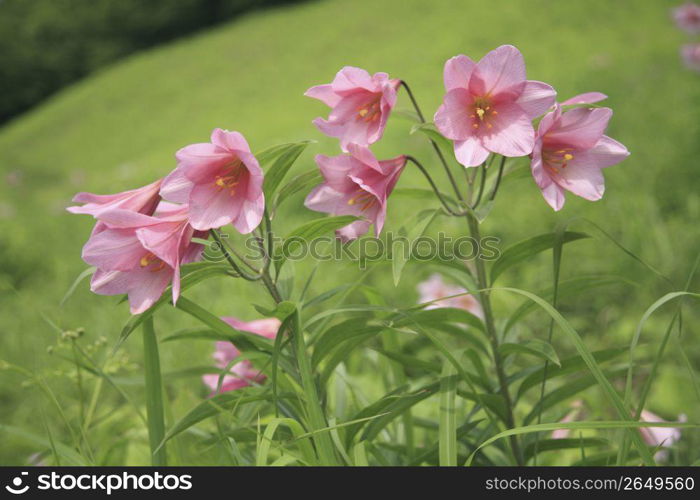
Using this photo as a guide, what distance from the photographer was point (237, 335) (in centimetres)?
70

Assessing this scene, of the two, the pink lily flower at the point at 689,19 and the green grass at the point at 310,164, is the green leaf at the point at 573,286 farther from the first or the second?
the pink lily flower at the point at 689,19

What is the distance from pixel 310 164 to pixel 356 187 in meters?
2.59

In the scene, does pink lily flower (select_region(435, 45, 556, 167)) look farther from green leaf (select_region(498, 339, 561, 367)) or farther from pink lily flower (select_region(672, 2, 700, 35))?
pink lily flower (select_region(672, 2, 700, 35))

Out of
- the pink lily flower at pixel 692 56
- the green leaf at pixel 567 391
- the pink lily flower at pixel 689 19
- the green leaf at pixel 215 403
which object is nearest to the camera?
the green leaf at pixel 215 403

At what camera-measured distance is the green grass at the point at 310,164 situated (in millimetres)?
1428

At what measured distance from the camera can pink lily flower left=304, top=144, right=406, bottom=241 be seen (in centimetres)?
61

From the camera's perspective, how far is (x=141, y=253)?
1.96 ft

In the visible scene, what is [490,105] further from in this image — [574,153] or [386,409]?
[386,409]

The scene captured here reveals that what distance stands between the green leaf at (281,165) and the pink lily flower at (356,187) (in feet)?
0.08

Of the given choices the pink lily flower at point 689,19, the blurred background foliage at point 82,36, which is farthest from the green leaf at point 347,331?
the blurred background foliage at point 82,36

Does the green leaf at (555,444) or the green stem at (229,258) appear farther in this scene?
the green leaf at (555,444)

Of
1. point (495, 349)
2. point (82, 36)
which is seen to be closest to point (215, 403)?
point (495, 349)

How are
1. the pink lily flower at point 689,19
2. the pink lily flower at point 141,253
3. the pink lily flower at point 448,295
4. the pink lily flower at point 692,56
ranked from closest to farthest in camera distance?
the pink lily flower at point 141,253, the pink lily flower at point 448,295, the pink lily flower at point 692,56, the pink lily flower at point 689,19
